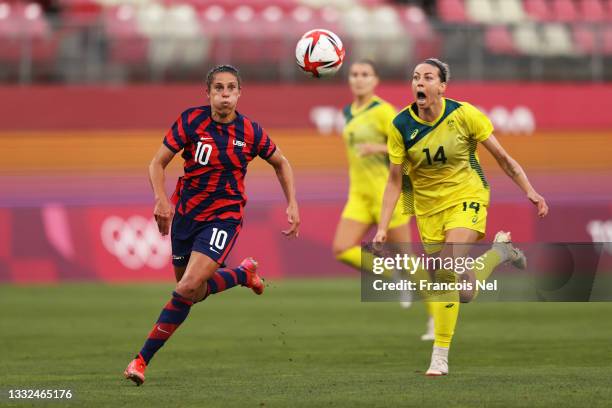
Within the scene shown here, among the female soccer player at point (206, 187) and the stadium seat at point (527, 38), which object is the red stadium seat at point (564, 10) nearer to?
the stadium seat at point (527, 38)

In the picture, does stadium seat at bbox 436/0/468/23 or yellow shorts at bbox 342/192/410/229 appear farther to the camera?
stadium seat at bbox 436/0/468/23

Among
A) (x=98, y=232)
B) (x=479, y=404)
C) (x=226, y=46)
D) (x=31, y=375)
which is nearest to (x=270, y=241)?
(x=98, y=232)

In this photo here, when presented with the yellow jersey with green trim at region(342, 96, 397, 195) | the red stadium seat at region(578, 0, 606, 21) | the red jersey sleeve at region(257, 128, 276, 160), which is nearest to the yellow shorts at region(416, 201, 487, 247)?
the red jersey sleeve at region(257, 128, 276, 160)

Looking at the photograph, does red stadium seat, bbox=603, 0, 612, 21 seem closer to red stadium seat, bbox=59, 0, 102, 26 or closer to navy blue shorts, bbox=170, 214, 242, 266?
red stadium seat, bbox=59, 0, 102, 26

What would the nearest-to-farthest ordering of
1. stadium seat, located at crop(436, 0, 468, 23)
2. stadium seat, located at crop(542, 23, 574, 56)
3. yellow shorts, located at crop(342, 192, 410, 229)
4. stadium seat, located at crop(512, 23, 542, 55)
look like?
1. yellow shorts, located at crop(342, 192, 410, 229)
2. stadium seat, located at crop(512, 23, 542, 55)
3. stadium seat, located at crop(542, 23, 574, 56)
4. stadium seat, located at crop(436, 0, 468, 23)

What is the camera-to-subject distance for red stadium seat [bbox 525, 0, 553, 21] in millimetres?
26219

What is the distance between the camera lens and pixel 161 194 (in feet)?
28.9

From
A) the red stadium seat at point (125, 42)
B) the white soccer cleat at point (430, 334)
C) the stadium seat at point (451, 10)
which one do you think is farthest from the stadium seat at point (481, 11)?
the white soccer cleat at point (430, 334)

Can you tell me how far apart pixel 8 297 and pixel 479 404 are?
1145cm

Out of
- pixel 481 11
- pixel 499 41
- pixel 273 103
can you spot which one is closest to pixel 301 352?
pixel 499 41

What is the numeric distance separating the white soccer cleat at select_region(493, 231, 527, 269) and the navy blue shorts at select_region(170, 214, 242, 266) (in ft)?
6.76

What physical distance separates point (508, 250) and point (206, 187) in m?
2.46

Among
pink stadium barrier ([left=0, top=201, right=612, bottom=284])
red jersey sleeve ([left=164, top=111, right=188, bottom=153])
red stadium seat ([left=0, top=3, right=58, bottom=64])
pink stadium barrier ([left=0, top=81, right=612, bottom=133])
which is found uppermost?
red stadium seat ([left=0, top=3, right=58, bottom=64])

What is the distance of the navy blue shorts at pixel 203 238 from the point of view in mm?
8992
